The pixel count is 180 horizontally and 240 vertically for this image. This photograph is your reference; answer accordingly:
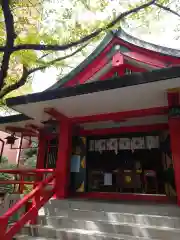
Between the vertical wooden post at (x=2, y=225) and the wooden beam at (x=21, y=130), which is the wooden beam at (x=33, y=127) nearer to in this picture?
the wooden beam at (x=21, y=130)

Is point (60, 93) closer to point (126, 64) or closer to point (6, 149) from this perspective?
point (126, 64)

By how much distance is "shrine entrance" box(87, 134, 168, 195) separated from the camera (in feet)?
26.3

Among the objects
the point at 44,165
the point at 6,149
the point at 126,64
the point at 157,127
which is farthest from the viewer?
the point at 6,149

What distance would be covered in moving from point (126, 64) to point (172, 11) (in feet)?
7.31

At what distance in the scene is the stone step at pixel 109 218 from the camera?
171 inches

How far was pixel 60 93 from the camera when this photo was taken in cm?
530

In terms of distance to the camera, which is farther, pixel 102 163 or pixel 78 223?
pixel 102 163

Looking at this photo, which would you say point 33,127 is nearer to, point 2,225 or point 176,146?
point 2,225

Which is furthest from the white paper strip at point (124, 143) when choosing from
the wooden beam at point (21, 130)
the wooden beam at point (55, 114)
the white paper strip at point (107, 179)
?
the wooden beam at point (21, 130)

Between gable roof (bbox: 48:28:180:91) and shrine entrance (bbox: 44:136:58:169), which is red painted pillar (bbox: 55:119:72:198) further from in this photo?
shrine entrance (bbox: 44:136:58:169)

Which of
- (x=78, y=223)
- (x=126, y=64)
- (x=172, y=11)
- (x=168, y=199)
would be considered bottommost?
(x=78, y=223)

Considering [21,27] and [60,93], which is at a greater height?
[21,27]

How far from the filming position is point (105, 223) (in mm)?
4539

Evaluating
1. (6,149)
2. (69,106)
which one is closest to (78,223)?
(69,106)
